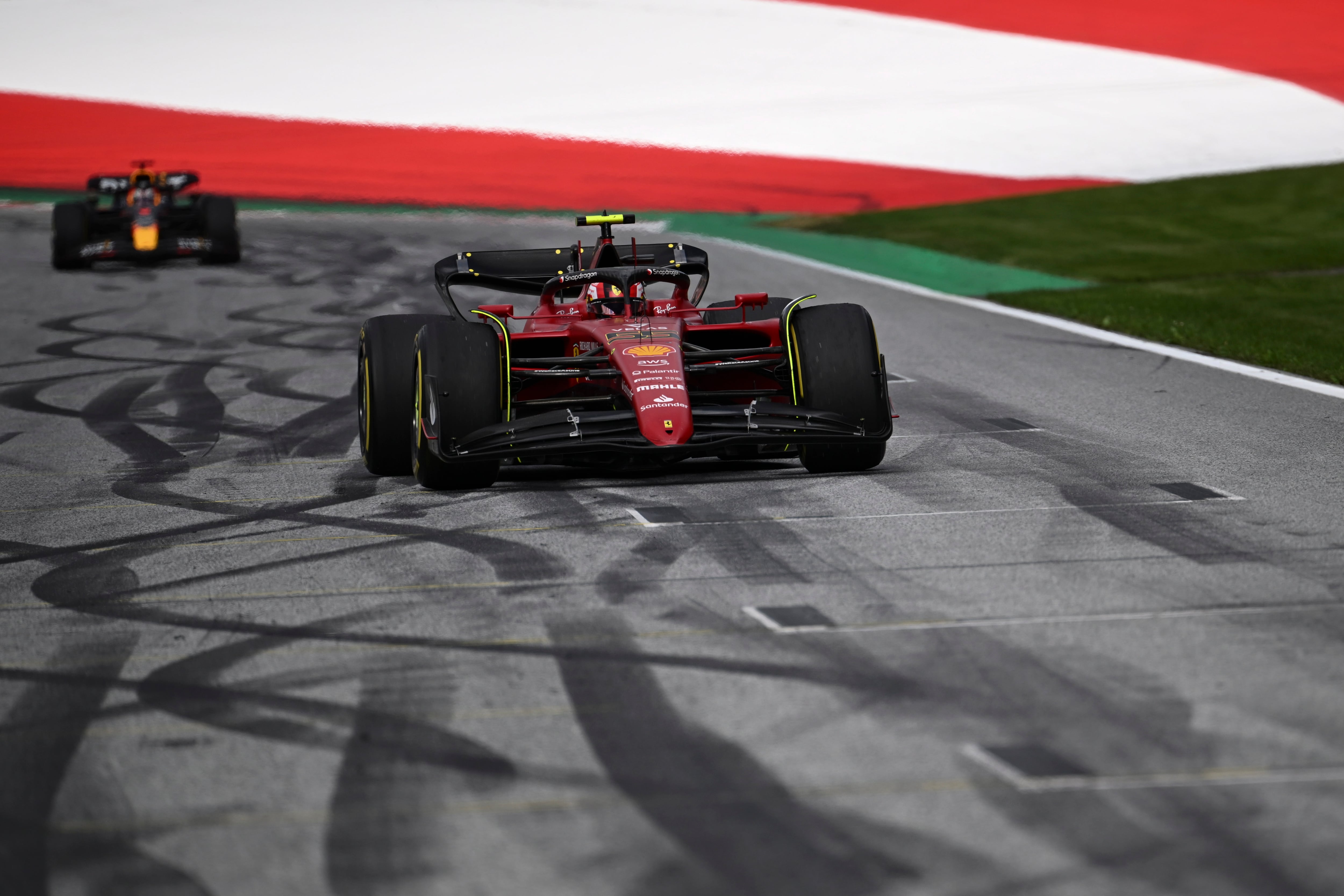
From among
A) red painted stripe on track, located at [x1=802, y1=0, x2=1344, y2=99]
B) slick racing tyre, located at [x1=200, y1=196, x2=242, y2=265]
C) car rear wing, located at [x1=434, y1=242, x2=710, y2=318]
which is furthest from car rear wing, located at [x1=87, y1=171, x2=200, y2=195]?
red painted stripe on track, located at [x1=802, y1=0, x2=1344, y2=99]

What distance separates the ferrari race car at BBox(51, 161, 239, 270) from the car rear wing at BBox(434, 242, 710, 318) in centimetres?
1402

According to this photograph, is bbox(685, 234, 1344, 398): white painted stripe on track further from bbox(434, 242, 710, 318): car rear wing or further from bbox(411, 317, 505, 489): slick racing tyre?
bbox(411, 317, 505, 489): slick racing tyre

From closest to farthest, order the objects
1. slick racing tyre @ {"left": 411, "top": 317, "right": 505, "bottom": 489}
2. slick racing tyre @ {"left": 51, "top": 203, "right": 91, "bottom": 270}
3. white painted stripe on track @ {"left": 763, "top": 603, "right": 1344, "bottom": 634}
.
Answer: white painted stripe on track @ {"left": 763, "top": 603, "right": 1344, "bottom": 634}
slick racing tyre @ {"left": 411, "top": 317, "right": 505, "bottom": 489}
slick racing tyre @ {"left": 51, "top": 203, "right": 91, "bottom": 270}

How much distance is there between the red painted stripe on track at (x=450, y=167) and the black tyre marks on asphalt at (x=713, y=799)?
2758 centimetres

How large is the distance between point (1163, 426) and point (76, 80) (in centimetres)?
2990

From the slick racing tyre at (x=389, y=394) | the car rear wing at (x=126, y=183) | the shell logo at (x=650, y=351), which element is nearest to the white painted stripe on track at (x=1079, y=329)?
the shell logo at (x=650, y=351)

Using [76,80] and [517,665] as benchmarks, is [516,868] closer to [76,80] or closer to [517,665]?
[517,665]

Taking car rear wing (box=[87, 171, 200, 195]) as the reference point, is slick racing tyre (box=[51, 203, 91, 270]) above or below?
below

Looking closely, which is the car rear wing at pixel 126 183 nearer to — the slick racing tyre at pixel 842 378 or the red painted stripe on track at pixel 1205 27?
the slick racing tyre at pixel 842 378

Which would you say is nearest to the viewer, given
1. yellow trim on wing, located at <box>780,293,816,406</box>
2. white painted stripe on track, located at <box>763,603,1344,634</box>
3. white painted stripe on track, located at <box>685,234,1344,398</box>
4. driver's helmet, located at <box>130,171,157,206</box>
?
white painted stripe on track, located at <box>763,603,1344,634</box>

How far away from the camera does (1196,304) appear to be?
1700 centimetres

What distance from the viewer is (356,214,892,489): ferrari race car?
757 centimetres

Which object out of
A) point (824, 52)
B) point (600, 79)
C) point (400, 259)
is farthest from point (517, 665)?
point (824, 52)

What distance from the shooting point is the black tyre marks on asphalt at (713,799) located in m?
3.40
